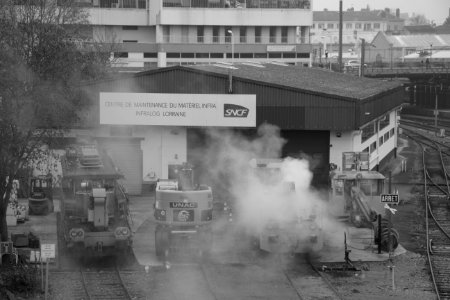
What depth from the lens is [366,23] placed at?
187 meters

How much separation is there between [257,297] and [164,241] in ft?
15.7

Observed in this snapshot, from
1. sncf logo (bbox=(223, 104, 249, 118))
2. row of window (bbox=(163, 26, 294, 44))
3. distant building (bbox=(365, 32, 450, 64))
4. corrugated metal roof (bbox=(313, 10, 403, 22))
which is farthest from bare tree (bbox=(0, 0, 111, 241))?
corrugated metal roof (bbox=(313, 10, 403, 22))

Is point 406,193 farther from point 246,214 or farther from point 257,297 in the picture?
point 257,297

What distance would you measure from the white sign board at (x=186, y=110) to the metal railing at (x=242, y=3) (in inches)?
2047

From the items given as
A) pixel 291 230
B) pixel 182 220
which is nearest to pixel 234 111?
pixel 182 220

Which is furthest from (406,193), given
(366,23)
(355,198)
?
(366,23)

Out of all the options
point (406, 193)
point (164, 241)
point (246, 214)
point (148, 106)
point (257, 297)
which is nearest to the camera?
point (257, 297)

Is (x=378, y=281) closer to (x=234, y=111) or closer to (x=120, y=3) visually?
(x=234, y=111)

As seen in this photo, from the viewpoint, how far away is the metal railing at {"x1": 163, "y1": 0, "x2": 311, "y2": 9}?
87.2 m

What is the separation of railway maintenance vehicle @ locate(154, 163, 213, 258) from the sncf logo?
11.0 m

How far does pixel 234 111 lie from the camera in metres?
36.0

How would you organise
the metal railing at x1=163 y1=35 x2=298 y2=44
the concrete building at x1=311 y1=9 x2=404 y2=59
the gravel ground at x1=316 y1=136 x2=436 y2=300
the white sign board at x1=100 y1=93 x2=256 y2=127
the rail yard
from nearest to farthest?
the rail yard
the gravel ground at x1=316 y1=136 x2=436 y2=300
the white sign board at x1=100 y1=93 x2=256 y2=127
the metal railing at x1=163 y1=35 x2=298 y2=44
the concrete building at x1=311 y1=9 x2=404 y2=59

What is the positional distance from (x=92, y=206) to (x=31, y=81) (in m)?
3.90

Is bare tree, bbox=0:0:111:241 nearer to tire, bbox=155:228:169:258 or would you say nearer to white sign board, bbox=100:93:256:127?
tire, bbox=155:228:169:258
